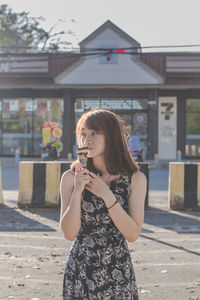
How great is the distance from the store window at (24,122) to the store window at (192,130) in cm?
713

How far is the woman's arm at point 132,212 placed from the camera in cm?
284

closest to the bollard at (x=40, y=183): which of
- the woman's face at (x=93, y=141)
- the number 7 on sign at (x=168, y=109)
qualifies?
the woman's face at (x=93, y=141)

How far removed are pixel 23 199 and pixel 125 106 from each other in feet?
61.1

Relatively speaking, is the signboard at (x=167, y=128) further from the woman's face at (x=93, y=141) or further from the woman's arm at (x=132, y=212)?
the woman's face at (x=93, y=141)

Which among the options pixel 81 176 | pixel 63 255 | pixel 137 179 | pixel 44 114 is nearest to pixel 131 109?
pixel 44 114

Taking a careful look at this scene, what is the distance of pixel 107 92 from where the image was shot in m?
29.2

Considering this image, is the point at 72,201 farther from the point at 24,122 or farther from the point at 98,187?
the point at 24,122

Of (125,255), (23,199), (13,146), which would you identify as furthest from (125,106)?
(125,255)

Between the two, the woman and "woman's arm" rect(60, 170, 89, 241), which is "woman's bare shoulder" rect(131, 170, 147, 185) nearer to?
the woman

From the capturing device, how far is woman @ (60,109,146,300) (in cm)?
290

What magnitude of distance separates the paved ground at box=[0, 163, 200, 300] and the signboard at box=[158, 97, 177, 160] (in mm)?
18351

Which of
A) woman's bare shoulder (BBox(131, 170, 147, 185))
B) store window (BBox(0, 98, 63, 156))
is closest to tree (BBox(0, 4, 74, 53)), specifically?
store window (BBox(0, 98, 63, 156))

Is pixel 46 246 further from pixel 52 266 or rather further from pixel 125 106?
pixel 125 106

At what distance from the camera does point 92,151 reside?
2.89m
